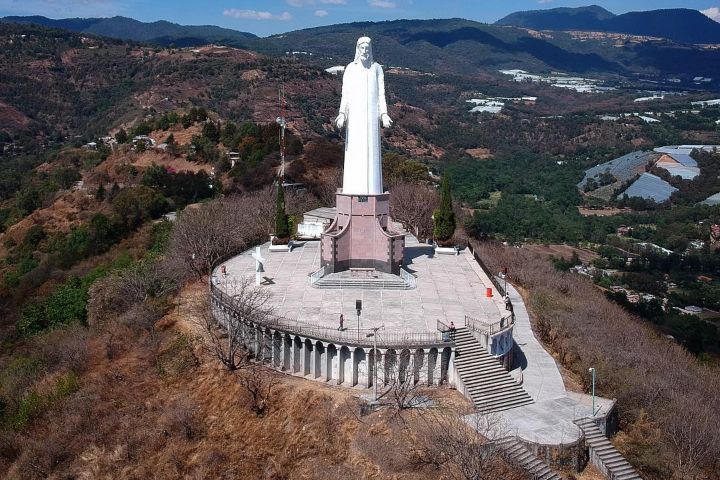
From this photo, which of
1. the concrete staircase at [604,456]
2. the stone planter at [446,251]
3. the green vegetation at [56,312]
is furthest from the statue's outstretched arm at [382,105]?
the green vegetation at [56,312]

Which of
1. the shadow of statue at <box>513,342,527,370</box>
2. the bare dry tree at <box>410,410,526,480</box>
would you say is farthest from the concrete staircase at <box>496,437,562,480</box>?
the shadow of statue at <box>513,342,527,370</box>

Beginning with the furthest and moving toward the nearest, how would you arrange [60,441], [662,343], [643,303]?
[643,303] < [662,343] < [60,441]

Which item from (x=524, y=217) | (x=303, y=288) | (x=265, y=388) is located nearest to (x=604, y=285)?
(x=524, y=217)

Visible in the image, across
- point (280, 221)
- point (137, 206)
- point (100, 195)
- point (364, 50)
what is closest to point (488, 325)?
point (364, 50)

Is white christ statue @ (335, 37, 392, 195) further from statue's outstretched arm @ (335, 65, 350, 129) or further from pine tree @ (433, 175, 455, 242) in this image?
pine tree @ (433, 175, 455, 242)

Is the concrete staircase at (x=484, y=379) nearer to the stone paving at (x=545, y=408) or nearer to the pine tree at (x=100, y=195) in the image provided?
the stone paving at (x=545, y=408)

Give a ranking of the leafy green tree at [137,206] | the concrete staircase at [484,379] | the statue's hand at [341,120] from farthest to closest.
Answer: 1. the leafy green tree at [137,206]
2. the statue's hand at [341,120]
3. the concrete staircase at [484,379]

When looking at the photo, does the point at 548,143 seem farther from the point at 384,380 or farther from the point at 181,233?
the point at 384,380

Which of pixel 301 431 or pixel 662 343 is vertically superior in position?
pixel 301 431
